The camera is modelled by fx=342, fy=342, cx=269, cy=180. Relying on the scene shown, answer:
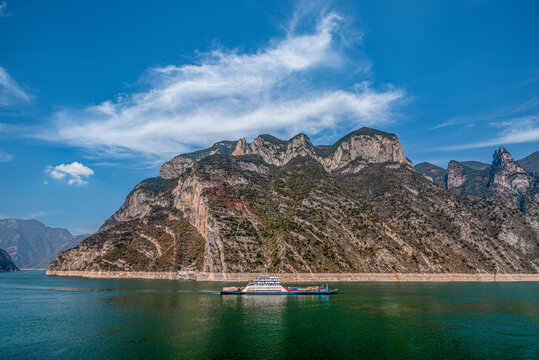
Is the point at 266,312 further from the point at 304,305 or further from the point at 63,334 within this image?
the point at 63,334

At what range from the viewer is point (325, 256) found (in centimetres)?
19662

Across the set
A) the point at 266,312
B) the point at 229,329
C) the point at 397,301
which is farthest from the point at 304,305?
the point at 229,329

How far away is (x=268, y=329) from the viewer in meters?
71.0

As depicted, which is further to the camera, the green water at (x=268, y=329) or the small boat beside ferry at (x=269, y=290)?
the small boat beside ferry at (x=269, y=290)

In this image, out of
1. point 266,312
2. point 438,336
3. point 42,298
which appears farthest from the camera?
point 42,298

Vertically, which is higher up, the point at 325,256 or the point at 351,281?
the point at 325,256

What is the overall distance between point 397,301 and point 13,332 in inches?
3942

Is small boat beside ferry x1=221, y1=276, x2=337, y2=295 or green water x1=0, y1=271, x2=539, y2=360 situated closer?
green water x1=0, y1=271, x2=539, y2=360

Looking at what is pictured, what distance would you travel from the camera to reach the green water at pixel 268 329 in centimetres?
5534

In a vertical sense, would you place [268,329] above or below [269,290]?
below

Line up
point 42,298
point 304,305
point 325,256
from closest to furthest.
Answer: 1. point 304,305
2. point 42,298
3. point 325,256

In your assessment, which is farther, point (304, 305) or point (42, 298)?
point (42, 298)

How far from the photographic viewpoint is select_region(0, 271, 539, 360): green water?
2179 inches

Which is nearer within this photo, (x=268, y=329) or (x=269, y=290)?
(x=268, y=329)
